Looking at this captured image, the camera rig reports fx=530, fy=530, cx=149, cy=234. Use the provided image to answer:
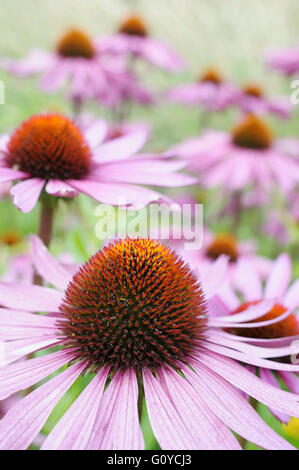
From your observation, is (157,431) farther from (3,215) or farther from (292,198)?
(3,215)

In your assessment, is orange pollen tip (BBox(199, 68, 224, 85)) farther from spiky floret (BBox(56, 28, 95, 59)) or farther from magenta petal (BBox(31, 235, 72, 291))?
magenta petal (BBox(31, 235, 72, 291))

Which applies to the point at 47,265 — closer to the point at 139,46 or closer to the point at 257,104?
the point at 139,46

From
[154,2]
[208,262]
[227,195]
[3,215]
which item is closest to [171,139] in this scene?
[154,2]

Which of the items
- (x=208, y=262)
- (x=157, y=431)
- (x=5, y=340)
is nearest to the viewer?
(x=157, y=431)

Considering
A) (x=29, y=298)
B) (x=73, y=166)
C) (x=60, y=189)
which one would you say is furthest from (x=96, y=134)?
(x=29, y=298)

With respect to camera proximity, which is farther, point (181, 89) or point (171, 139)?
point (171, 139)

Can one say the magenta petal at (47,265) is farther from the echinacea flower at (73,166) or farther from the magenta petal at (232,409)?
the magenta petal at (232,409)
